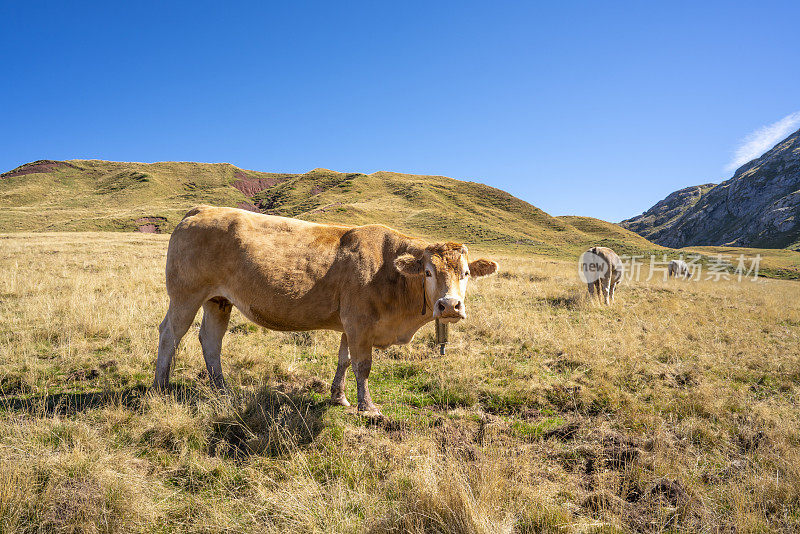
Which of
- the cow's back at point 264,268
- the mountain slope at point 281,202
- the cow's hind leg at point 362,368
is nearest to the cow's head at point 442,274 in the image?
the cow's back at point 264,268

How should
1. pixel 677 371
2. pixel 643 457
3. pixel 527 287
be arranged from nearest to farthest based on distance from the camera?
pixel 643 457, pixel 677 371, pixel 527 287

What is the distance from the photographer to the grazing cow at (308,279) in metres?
5.19

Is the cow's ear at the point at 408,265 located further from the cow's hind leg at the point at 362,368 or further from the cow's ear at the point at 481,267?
the cow's hind leg at the point at 362,368

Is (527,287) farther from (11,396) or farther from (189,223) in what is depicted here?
(11,396)

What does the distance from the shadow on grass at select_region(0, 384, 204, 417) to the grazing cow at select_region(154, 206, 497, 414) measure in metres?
0.40

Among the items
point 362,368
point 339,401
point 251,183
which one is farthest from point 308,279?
point 251,183

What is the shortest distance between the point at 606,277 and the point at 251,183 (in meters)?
121

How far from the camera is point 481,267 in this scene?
17.5 feet

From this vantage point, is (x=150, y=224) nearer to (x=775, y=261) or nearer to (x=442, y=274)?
(x=442, y=274)

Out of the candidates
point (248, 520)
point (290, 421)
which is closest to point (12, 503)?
point (248, 520)

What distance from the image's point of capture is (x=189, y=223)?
571 centimetres

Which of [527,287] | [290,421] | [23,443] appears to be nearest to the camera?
[23,443]

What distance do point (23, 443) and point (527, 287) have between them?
635 inches

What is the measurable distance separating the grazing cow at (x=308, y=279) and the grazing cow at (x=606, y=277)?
11260 mm
